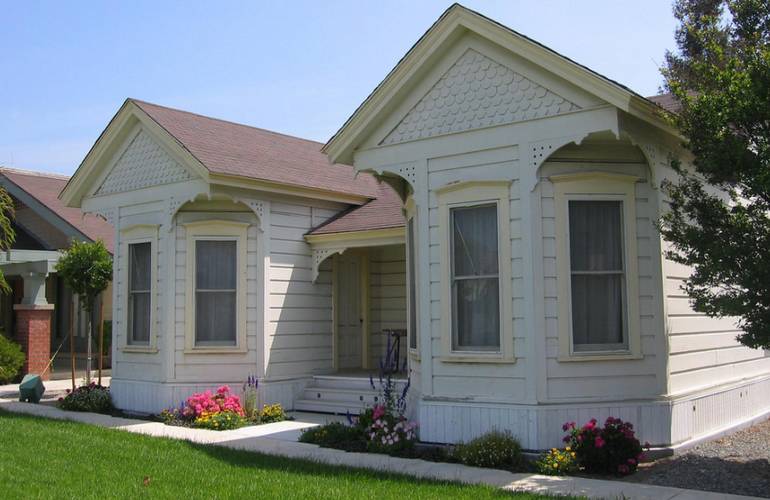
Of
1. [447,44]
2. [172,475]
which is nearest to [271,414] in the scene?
[172,475]

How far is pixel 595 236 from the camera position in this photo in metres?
9.62

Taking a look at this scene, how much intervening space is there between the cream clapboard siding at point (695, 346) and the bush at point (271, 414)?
251 inches

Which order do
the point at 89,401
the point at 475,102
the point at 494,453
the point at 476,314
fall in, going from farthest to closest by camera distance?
the point at 89,401, the point at 475,102, the point at 476,314, the point at 494,453

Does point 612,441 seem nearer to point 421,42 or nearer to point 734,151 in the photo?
point 734,151

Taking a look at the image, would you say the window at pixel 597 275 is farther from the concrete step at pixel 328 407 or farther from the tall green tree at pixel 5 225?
the tall green tree at pixel 5 225

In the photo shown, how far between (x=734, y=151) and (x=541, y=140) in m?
2.32

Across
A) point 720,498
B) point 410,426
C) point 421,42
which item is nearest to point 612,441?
point 720,498

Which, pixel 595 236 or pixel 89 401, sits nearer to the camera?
pixel 595 236

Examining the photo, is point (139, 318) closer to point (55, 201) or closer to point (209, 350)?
point (209, 350)

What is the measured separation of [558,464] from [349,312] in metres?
7.50

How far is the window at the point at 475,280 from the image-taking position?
385 inches

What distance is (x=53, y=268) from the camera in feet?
61.8

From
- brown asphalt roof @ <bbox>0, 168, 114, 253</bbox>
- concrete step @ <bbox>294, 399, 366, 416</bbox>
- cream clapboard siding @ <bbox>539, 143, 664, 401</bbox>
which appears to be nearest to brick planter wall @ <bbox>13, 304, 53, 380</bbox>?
brown asphalt roof @ <bbox>0, 168, 114, 253</bbox>

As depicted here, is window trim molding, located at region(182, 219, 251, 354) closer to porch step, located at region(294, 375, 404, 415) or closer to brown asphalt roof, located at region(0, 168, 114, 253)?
porch step, located at region(294, 375, 404, 415)
